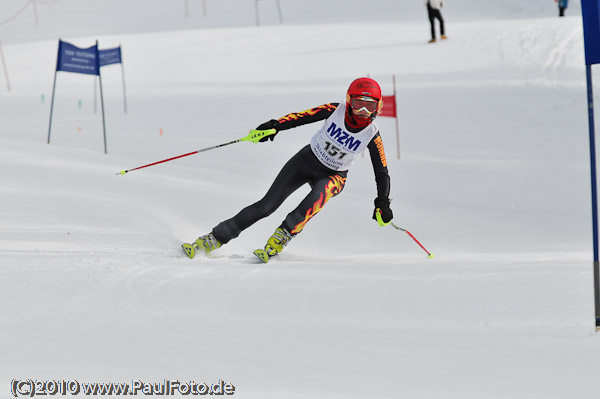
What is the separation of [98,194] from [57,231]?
1.46 metres

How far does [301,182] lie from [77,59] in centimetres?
537

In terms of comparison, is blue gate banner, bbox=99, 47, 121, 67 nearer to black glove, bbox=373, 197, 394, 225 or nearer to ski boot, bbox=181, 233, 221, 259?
ski boot, bbox=181, 233, 221, 259

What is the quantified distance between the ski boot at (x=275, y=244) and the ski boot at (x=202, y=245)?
1.27 feet

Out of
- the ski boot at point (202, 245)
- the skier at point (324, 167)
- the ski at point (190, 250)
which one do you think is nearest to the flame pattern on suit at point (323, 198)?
the skier at point (324, 167)

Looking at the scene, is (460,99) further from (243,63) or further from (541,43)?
(243,63)

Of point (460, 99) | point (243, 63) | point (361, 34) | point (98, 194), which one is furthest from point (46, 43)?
point (98, 194)

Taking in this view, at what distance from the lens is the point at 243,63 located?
1805cm

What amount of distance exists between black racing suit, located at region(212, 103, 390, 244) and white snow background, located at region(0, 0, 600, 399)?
35 centimetres

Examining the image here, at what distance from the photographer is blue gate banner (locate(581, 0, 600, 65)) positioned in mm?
2619

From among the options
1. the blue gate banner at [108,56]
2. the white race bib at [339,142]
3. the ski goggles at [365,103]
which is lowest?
the white race bib at [339,142]

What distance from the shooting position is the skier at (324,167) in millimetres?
4695

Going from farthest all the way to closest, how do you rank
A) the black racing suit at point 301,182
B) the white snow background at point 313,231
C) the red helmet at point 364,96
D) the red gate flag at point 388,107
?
the red gate flag at point 388,107 < the black racing suit at point 301,182 < the red helmet at point 364,96 < the white snow background at point 313,231

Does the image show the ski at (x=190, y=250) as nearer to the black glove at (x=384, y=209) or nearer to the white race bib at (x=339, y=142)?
the white race bib at (x=339, y=142)

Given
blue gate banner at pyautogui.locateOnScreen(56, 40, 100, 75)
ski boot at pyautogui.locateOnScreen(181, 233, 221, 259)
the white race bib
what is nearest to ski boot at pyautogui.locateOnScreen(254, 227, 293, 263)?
ski boot at pyautogui.locateOnScreen(181, 233, 221, 259)
